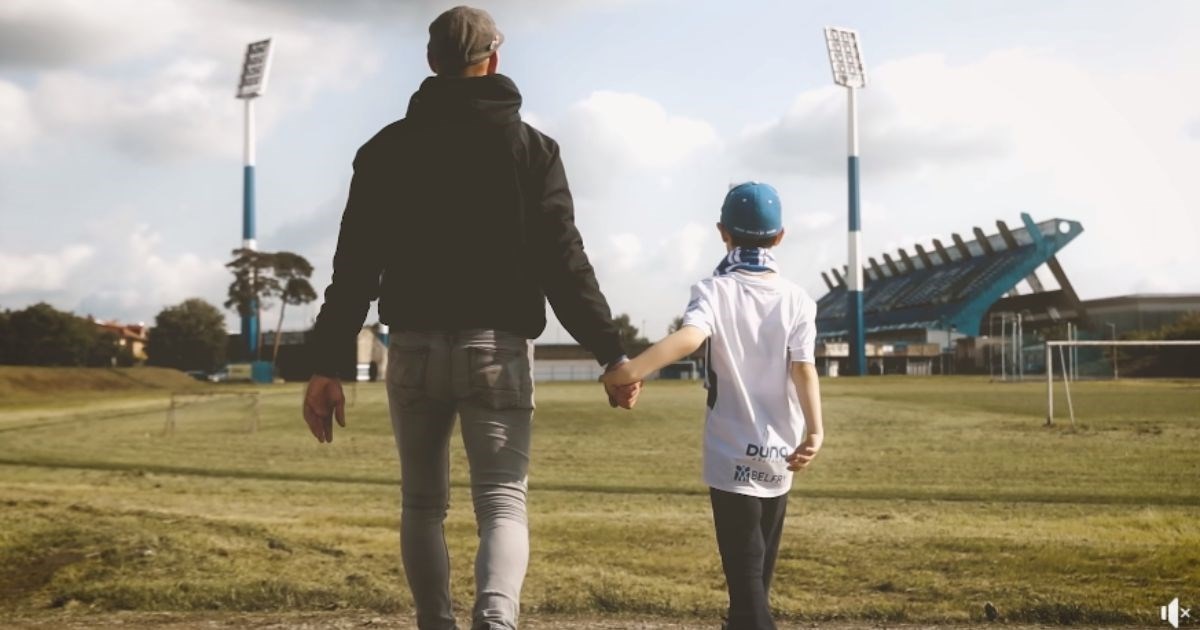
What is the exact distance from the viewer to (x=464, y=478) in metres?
11.5

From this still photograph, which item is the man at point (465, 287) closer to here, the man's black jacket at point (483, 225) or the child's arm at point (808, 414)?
the man's black jacket at point (483, 225)

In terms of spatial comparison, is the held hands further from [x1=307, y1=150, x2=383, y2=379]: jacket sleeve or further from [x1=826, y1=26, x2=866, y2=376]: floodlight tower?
[x1=826, y1=26, x2=866, y2=376]: floodlight tower

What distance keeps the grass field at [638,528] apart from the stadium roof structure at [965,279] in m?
53.9

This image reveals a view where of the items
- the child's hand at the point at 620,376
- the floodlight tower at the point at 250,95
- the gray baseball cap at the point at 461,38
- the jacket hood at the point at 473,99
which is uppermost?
the floodlight tower at the point at 250,95

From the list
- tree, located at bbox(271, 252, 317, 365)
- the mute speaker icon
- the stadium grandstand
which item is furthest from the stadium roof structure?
the mute speaker icon

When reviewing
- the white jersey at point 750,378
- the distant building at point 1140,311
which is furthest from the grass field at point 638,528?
the distant building at point 1140,311

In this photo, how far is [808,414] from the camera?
3.21 meters

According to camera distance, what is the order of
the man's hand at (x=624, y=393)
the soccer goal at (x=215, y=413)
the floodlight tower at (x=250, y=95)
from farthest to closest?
the floodlight tower at (x=250, y=95), the soccer goal at (x=215, y=413), the man's hand at (x=624, y=393)

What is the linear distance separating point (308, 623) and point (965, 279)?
73214 mm

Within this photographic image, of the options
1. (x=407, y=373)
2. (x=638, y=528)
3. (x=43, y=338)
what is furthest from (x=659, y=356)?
(x=43, y=338)

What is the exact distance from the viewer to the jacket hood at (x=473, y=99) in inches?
118

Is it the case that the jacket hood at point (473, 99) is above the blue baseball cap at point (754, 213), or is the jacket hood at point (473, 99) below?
above

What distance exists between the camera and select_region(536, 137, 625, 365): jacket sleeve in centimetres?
300

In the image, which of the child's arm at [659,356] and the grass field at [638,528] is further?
the grass field at [638,528]
